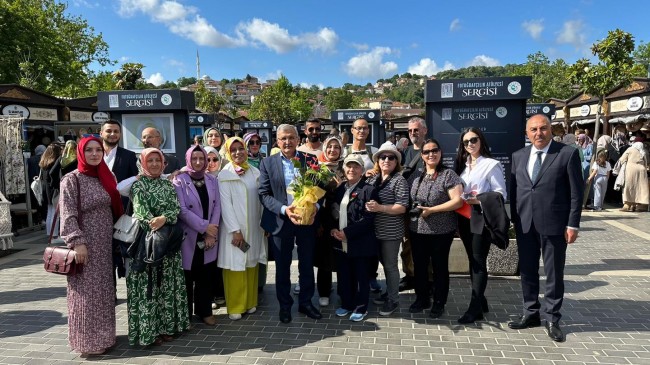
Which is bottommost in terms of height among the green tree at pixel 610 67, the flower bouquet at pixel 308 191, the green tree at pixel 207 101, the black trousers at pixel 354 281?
the black trousers at pixel 354 281

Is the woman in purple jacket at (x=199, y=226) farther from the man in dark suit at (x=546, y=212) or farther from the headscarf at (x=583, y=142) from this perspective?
the headscarf at (x=583, y=142)

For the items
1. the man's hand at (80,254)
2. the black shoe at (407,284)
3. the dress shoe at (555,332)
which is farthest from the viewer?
the black shoe at (407,284)

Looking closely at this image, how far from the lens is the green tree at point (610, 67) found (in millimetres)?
14430

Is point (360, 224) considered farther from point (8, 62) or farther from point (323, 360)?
point (8, 62)

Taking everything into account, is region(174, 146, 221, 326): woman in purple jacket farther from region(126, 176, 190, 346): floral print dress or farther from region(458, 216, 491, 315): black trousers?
region(458, 216, 491, 315): black trousers

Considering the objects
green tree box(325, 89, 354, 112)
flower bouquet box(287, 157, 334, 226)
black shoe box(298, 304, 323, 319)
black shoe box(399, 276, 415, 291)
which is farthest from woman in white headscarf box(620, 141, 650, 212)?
green tree box(325, 89, 354, 112)

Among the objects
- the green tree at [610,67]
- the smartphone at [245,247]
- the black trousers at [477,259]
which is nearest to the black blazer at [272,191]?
the smartphone at [245,247]

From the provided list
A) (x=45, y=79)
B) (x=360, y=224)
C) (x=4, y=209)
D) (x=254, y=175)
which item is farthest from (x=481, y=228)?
(x=45, y=79)

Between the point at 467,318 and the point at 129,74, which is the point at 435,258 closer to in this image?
the point at 467,318

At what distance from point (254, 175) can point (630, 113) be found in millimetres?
16717

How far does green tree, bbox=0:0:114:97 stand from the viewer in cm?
2397

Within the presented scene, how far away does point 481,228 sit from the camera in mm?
4113

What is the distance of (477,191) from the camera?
4184mm

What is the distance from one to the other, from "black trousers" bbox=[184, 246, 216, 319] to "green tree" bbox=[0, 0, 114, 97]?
2452 cm
